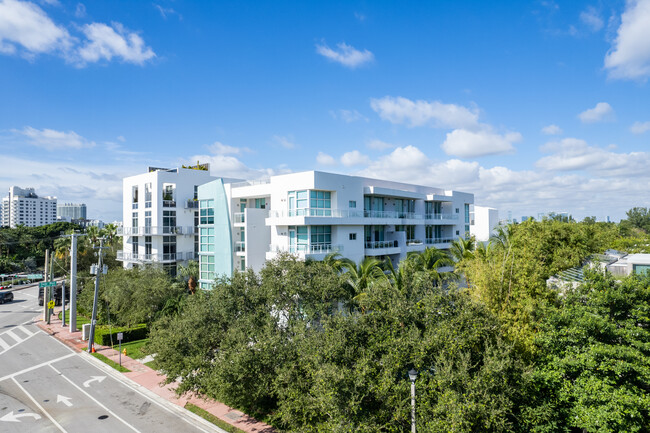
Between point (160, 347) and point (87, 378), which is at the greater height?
point (160, 347)

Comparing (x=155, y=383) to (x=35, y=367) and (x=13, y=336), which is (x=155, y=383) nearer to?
(x=35, y=367)

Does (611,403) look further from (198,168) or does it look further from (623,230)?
(623,230)

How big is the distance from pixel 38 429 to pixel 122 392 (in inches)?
188

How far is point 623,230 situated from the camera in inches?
3088

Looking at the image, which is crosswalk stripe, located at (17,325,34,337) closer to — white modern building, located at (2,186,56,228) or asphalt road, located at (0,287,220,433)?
asphalt road, located at (0,287,220,433)

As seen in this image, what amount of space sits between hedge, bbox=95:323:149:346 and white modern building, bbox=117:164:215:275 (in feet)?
37.3

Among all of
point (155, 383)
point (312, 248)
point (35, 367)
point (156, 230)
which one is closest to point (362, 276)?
point (312, 248)

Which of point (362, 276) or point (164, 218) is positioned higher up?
point (164, 218)

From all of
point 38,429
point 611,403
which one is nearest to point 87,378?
point 38,429

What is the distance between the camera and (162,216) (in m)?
45.4

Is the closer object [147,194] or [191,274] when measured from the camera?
[191,274]

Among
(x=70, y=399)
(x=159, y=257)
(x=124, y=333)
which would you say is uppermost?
(x=159, y=257)

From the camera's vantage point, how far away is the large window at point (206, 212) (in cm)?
3609

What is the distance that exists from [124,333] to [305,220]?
18.4m
